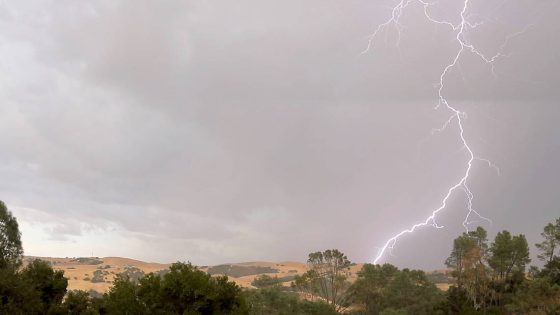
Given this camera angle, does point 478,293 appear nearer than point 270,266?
Yes

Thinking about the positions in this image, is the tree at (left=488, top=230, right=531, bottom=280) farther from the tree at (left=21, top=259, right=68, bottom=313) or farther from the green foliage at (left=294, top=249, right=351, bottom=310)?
the tree at (left=21, top=259, right=68, bottom=313)

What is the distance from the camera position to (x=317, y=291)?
227 ft

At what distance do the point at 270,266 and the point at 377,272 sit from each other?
358 ft

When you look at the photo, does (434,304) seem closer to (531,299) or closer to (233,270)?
(531,299)

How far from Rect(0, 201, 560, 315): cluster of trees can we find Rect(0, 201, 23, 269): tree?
0.10m

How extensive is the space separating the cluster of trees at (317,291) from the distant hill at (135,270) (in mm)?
36418

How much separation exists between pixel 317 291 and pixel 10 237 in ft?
137

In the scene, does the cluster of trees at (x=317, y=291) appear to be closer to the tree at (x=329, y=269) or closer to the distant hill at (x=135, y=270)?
the tree at (x=329, y=269)

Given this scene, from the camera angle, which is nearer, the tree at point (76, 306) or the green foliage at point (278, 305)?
the tree at point (76, 306)

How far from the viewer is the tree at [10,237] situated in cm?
4609

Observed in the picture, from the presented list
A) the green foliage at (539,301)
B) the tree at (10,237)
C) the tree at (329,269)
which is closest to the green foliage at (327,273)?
the tree at (329,269)

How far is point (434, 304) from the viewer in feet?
211

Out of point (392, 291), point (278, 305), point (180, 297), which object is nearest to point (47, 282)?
point (180, 297)

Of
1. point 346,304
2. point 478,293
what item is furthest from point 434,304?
point 346,304
